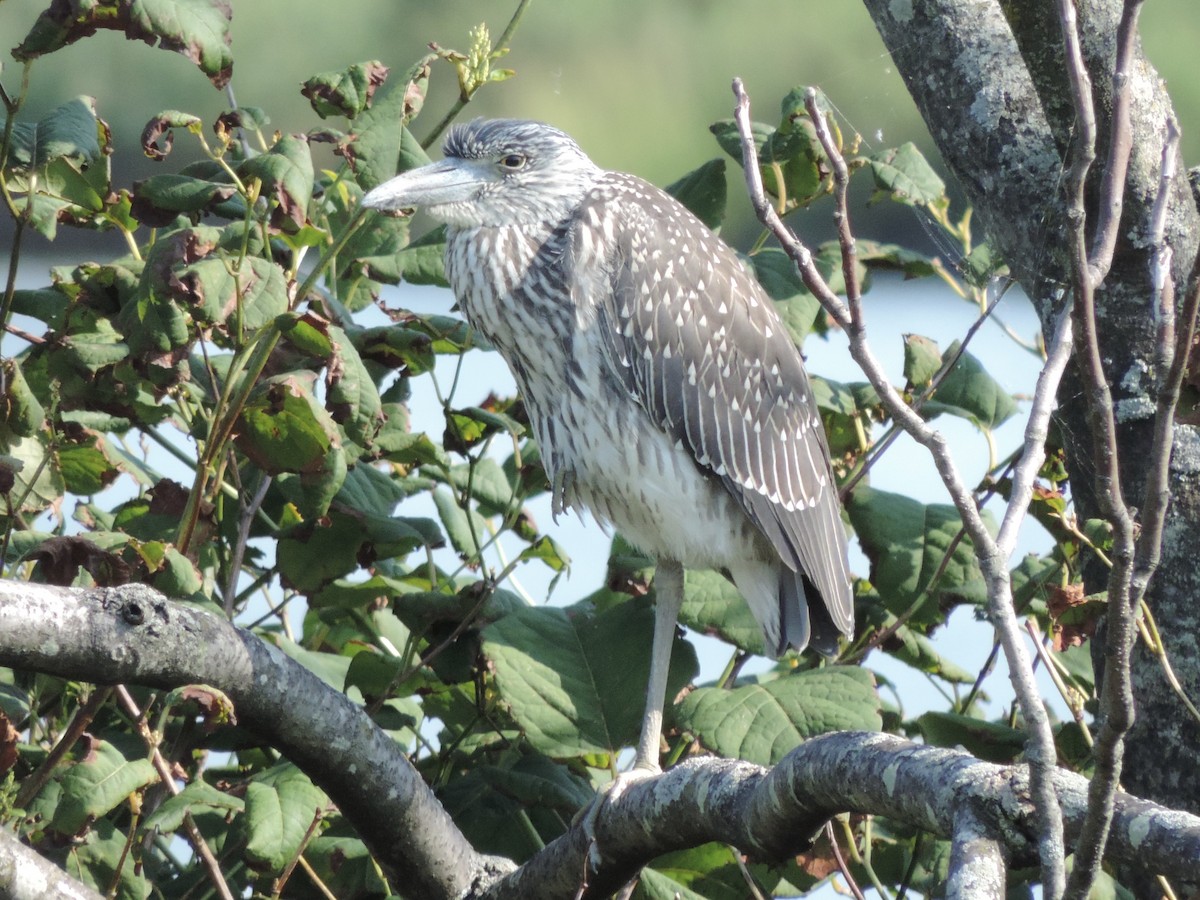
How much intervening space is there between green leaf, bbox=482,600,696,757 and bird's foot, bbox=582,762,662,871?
1.7 inches

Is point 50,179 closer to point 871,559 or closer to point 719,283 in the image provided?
point 719,283

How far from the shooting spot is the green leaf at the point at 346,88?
1.70m

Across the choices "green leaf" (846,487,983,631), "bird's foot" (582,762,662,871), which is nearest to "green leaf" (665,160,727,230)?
"green leaf" (846,487,983,631)

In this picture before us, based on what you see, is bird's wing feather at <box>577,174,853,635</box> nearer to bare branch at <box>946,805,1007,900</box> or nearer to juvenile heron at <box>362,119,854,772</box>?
juvenile heron at <box>362,119,854,772</box>

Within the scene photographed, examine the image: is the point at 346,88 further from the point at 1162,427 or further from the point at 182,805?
the point at 1162,427

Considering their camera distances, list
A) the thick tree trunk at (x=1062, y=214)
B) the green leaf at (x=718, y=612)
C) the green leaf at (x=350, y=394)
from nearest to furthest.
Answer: the green leaf at (x=350, y=394) < the thick tree trunk at (x=1062, y=214) < the green leaf at (x=718, y=612)

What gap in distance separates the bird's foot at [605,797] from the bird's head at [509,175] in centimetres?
82

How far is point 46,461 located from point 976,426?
122 centimetres

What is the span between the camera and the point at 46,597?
4.02 feet

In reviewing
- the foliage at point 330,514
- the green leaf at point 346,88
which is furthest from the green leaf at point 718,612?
the green leaf at point 346,88

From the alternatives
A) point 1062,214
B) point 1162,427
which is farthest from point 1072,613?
point 1162,427

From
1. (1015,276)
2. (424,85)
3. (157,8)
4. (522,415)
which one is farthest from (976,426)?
(157,8)

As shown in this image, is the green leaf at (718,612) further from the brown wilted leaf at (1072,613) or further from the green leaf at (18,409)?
the green leaf at (18,409)

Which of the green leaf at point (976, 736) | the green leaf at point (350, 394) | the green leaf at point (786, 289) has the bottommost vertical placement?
the green leaf at point (976, 736)
